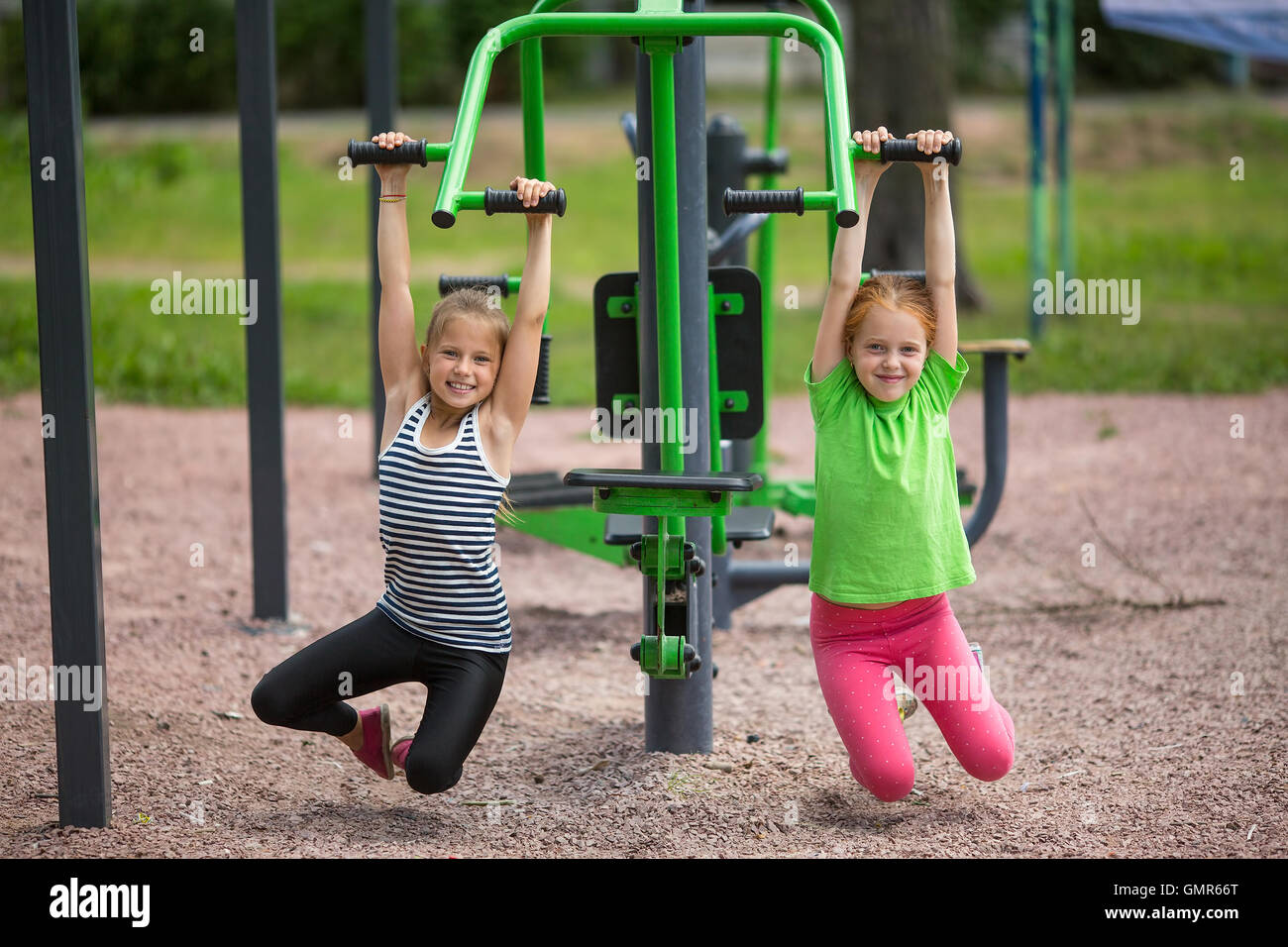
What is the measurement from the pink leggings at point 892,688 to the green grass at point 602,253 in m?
1.72

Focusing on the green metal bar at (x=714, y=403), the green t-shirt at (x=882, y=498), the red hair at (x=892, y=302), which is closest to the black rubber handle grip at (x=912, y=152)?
the red hair at (x=892, y=302)

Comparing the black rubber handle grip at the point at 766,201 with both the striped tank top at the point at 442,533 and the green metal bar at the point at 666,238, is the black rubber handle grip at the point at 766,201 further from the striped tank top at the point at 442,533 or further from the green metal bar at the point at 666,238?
the striped tank top at the point at 442,533

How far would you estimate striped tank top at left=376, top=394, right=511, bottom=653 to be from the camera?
2662 millimetres

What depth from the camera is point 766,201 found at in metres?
2.47

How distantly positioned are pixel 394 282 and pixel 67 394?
0.62m

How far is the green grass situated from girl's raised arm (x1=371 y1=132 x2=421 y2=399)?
5.87 ft

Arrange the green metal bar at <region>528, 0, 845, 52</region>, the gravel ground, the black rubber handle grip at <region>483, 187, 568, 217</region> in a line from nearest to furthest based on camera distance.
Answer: the black rubber handle grip at <region>483, 187, 568, 217</region>, the gravel ground, the green metal bar at <region>528, 0, 845, 52</region>

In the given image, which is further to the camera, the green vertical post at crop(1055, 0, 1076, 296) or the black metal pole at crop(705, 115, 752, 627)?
the green vertical post at crop(1055, 0, 1076, 296)

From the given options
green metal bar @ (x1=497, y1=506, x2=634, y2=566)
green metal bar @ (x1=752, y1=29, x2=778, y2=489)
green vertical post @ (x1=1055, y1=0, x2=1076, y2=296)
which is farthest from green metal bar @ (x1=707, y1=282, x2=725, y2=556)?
green vertical post @ (x1=1055, y1=0, x2=1076, y2=296)

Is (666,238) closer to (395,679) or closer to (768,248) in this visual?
(395,679)

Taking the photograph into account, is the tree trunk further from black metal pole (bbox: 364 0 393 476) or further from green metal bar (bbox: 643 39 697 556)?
green metal bar (bbox: 643 39 697 556)

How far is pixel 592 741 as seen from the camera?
3258 millimetres

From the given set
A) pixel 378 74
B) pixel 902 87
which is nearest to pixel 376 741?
pixel 378 74

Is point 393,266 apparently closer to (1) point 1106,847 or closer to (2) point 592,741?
(2) point 592,741
